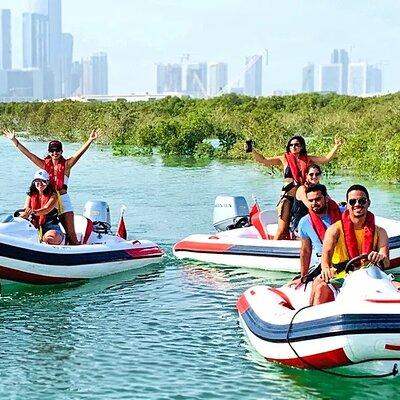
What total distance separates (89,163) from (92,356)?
55.6 feet

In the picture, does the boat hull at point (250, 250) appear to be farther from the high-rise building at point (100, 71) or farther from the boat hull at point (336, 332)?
the high-rise building at point (100, 71)

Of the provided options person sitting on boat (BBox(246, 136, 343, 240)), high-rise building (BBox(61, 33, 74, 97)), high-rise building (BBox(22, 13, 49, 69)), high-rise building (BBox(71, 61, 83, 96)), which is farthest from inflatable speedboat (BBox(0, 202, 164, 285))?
high-rise building (BBox(22, 13, 49, 69))

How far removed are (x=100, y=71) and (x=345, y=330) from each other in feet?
507

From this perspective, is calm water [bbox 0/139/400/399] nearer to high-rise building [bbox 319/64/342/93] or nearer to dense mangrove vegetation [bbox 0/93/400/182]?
dense mangrove vegetation [bbox 0/93/400/182]

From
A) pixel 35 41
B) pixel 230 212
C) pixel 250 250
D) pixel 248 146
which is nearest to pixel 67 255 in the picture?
pixel 250 250

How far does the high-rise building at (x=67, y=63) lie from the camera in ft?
479

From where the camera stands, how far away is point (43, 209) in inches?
301

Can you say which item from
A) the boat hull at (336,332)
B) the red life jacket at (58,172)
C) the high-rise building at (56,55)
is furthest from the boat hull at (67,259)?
the high-rise building at (56,55)

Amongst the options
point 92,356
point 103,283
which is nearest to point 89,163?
point 103,283

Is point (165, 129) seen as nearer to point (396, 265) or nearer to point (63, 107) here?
point (63, 107)

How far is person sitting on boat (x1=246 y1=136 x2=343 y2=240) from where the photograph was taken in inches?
323

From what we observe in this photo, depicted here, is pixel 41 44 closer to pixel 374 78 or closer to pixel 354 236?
pixel 374 78

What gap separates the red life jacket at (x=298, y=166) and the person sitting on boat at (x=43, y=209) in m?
2.12

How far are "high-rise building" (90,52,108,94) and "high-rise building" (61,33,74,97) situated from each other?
435 cm
